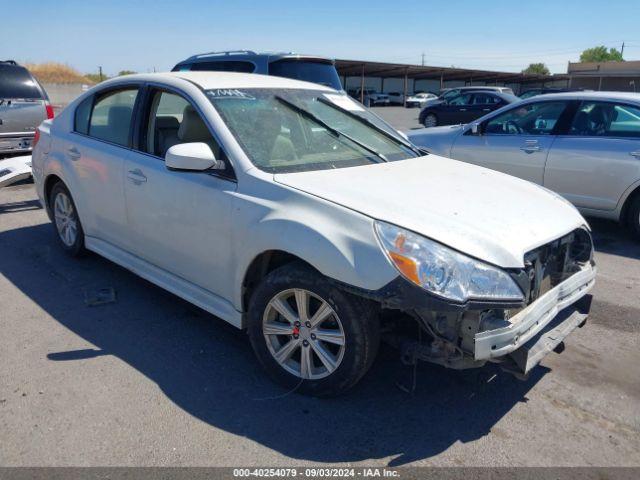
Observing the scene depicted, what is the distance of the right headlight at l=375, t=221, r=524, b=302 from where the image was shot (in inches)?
104

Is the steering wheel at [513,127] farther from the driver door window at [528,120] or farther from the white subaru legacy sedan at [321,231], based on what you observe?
the white subaru legacy sedan at [321,231]

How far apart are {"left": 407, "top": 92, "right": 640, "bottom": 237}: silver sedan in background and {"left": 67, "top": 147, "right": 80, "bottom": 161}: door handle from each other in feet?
16.1

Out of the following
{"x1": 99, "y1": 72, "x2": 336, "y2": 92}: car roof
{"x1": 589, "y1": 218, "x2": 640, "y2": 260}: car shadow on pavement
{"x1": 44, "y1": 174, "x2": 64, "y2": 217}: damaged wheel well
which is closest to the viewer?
{"x1": 99, "y1": 72, "x2": 336, "y2": 92}: car roof

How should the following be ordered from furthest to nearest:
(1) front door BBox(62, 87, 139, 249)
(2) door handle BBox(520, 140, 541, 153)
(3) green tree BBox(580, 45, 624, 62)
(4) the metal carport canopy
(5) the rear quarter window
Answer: (3) green tree BBox(580, 45, 624, 62) < (4) the metal carport canopy < (2) door handle BBox(520, 140, 541, 153) < (5) the rear quarter window < (1) front door BBox(62, 87, 139, 249)

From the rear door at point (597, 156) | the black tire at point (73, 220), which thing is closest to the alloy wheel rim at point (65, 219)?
the black tire at point (73, 220)

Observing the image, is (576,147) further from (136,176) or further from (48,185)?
(48,185)

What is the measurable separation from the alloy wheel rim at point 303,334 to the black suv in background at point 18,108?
7704mm

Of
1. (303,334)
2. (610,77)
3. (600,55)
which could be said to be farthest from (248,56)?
(600,55)

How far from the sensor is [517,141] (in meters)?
7.10

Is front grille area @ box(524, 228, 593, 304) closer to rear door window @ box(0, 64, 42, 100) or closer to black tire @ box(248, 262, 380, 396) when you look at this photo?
black tire @ box(248, 262, 380, 396)

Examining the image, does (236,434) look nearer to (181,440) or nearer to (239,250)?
(181,440)

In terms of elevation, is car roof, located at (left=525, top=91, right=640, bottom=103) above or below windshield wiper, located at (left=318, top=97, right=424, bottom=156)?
above

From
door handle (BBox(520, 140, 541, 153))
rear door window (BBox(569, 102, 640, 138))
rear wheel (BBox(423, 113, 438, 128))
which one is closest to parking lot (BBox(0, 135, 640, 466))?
rear door window (BBox(569, 102, 640, 138))

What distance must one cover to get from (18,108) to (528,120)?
780 cm
